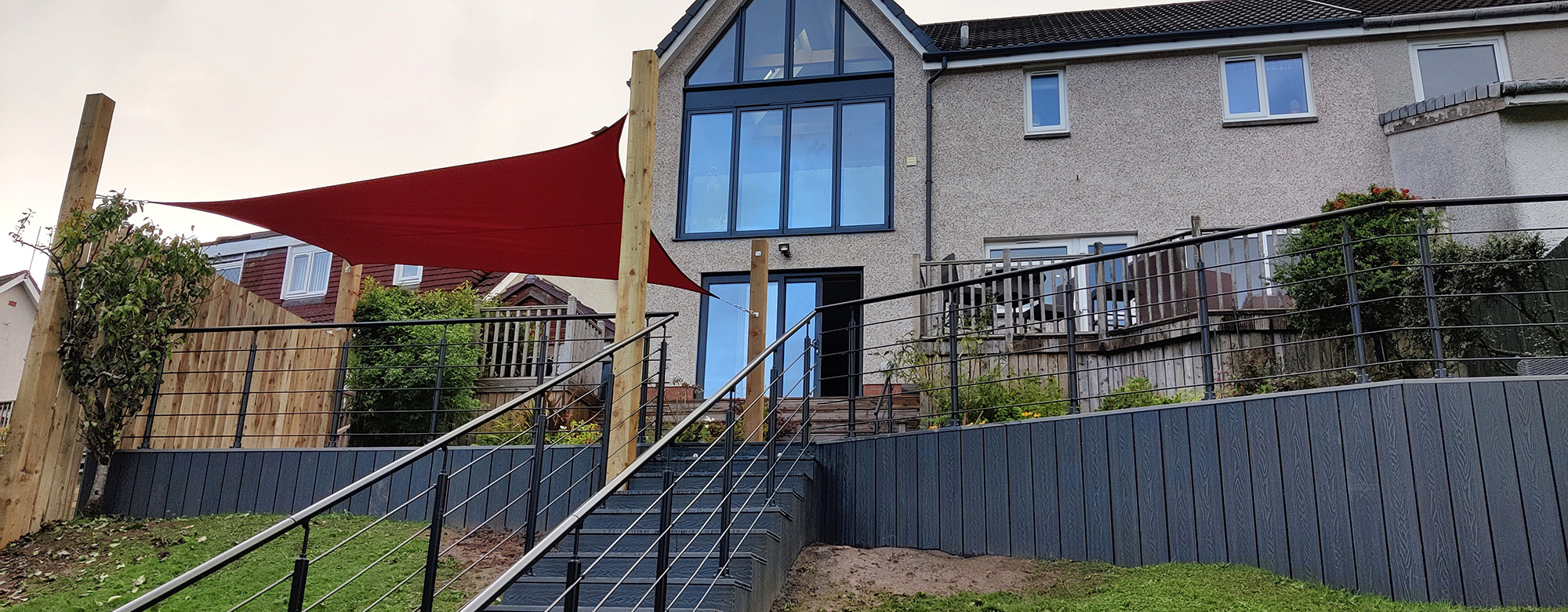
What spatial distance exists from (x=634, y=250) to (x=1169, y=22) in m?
9.91

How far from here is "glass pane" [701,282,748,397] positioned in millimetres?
11422

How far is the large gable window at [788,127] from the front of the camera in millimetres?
12016

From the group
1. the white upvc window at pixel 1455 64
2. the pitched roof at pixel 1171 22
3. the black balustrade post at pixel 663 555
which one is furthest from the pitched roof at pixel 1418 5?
the black balustrade post at pixel 663 555

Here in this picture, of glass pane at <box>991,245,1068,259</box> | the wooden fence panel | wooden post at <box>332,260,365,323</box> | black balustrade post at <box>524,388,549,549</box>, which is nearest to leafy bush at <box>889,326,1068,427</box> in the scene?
black balustrade post at <box>524,388,549,549</box>

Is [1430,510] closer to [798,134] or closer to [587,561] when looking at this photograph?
[587,561]

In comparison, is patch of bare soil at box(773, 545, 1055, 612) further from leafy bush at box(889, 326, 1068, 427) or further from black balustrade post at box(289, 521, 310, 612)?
black balustrade post at box(289, 521, 310, 612)

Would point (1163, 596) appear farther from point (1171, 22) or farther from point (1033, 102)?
point (1171, 22)

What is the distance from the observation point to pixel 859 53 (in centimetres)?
1245

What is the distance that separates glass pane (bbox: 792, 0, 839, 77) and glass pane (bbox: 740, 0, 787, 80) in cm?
21

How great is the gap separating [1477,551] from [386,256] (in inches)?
285

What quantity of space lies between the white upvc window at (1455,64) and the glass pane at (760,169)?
299 inches

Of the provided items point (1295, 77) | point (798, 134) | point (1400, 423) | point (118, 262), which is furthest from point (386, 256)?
point (1295, 77)

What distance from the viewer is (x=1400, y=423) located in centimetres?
462

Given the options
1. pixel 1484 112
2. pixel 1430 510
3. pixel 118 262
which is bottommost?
pixel 1430 510
